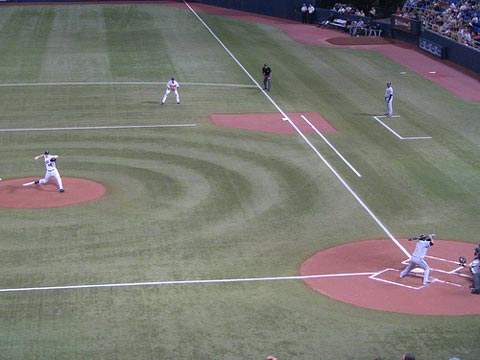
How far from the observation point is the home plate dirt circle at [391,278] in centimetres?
2189

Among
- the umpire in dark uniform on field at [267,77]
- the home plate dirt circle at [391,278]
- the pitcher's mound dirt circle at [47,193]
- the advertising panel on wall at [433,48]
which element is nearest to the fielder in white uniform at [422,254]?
the home plate dirt circle at [391,278]

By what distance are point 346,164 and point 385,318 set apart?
48.2 ft

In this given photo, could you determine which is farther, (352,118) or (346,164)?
(352,118)

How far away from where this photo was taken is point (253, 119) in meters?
42.5

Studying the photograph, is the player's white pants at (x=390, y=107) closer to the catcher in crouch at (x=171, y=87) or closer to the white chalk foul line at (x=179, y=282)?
the catcher in crouch at (x=171, y=87)

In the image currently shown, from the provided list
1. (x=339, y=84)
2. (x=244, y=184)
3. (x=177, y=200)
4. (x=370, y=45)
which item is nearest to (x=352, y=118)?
(x=339, y=84)

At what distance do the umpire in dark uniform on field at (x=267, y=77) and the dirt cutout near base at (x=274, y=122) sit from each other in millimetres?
4382

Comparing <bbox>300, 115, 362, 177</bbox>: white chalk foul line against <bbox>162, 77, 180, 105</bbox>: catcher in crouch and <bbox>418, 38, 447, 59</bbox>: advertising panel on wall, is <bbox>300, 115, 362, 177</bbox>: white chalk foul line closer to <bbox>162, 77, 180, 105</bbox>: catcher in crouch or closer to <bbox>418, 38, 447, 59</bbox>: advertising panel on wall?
<bbox>162, 77, 180, 105</bbox>: catcher in crouch

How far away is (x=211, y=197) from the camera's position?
1220 inches

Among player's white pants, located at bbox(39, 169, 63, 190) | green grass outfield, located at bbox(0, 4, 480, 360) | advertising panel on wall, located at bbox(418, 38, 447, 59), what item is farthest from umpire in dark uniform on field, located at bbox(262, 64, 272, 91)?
player's white pants, located at bbox(39, 169, 63, 190)

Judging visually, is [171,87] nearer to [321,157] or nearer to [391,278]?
[321,157]

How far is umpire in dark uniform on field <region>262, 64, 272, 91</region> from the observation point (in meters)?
47.0

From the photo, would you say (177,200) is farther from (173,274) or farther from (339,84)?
(339,84)

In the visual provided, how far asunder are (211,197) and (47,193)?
227 inches
